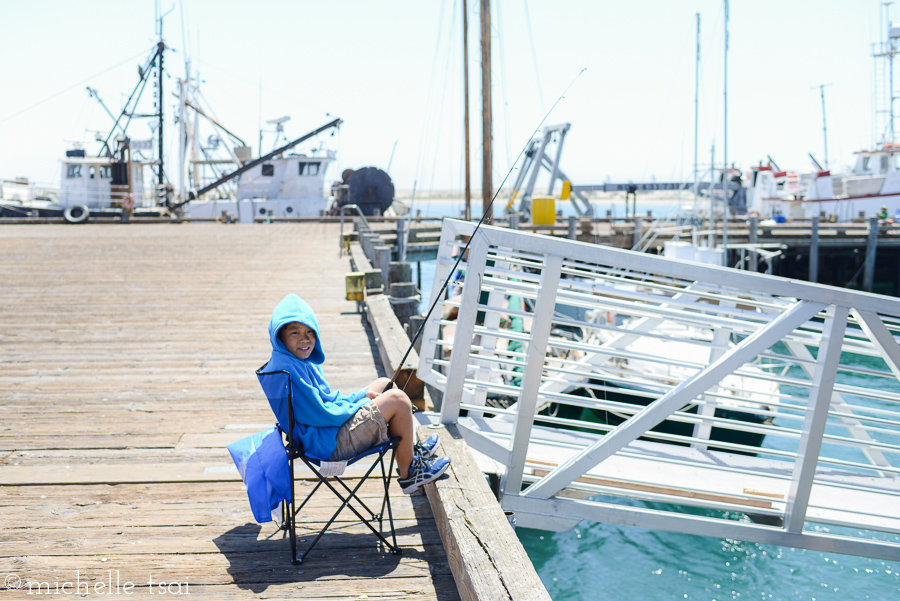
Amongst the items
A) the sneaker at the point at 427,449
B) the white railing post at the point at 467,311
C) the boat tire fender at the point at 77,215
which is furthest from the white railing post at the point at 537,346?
the boat tire fender at the point at 77,215

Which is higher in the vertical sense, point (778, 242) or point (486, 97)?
point (486, 97)

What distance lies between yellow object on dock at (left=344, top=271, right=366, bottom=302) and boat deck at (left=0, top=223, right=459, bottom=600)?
0.26 m

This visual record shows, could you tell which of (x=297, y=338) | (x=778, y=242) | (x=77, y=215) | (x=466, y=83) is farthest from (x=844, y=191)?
(x=297, y=338)

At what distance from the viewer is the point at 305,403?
9.46ft

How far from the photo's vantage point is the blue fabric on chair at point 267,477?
2.86 m

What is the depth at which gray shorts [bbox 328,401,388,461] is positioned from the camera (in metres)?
2.93

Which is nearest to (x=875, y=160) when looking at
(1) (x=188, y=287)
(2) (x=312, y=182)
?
(2) (x=312, y=182)

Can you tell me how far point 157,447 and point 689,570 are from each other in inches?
225

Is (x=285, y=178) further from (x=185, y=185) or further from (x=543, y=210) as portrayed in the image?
(x=543, y=210)

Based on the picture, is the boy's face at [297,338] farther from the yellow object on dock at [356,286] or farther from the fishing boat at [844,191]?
the fishing boat at [844,191]

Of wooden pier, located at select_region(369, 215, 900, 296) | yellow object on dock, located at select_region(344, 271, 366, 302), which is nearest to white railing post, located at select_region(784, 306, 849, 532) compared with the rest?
yellow object on dock, located at select_region(344, 271, 366, 302)

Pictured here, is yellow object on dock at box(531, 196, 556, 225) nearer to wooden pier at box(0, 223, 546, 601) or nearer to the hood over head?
wooden pier at box(0, 223, 546, 601)

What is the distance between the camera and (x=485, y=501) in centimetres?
297

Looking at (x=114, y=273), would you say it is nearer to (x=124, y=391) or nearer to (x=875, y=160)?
(x=124, y=391)
